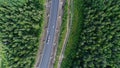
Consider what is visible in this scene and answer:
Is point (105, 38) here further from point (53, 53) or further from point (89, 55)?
point (53, 53)

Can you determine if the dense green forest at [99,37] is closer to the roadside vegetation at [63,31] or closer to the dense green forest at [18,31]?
the roadside vegetation at [63,31]

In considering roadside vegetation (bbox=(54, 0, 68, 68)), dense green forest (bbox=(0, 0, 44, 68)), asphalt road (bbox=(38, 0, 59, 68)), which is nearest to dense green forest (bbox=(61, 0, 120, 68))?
roadside vegetation (bbox=(54, 0, 68, 68))

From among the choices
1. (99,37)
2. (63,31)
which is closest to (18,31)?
(63,31)

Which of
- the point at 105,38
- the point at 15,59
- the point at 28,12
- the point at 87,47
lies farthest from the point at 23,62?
the point at 105,38

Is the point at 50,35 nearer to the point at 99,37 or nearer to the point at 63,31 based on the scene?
the point at 63,31

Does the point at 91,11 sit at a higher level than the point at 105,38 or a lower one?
higher

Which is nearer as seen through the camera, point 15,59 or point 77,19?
point 15,59
